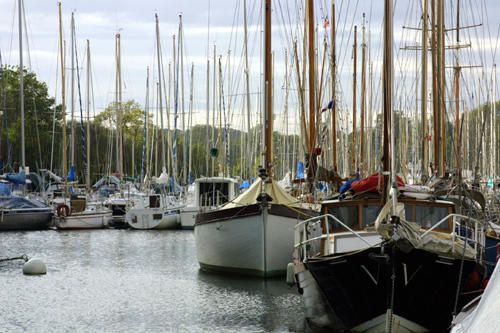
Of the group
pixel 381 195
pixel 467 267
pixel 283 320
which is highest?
pixel 381 195

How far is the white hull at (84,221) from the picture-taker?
58.6 m

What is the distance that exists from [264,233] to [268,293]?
2184mm

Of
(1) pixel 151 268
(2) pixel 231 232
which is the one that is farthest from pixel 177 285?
(1) pixel 151 268

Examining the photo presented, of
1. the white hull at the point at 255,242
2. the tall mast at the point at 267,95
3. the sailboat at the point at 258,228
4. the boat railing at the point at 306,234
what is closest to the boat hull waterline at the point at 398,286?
the boat railing at the point at 306,234

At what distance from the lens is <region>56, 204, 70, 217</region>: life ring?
196 feet

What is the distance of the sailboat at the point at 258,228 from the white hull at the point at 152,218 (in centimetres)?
2783

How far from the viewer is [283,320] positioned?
2450 centimetres

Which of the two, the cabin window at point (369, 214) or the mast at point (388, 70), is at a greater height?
the mast at point (388, 70)

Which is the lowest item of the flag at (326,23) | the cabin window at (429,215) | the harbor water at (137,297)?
the harbor water at (137,297)

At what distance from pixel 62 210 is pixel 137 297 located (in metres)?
32.2

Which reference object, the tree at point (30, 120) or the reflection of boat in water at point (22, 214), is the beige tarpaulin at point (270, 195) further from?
the tree at point (30, 120)

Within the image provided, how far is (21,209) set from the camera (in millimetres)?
57781

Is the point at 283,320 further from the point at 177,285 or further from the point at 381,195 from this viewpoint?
the point at 177,285

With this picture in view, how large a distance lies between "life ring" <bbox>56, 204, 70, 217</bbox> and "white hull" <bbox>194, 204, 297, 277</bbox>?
97.4 ft
